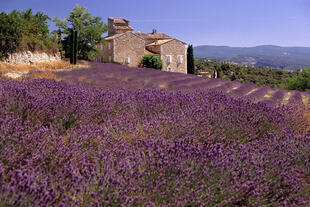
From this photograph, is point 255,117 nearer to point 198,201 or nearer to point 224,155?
point 224,155

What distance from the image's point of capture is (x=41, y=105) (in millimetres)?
2650

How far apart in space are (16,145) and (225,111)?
2.29 meters

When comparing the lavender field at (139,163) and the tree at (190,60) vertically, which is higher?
the tree at (190,60)

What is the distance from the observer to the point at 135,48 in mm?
A: 27359

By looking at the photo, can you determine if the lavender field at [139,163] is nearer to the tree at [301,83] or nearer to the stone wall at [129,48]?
the tree at [301,83]

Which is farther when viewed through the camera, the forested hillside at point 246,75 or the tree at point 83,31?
the forested hillside at point 246,75

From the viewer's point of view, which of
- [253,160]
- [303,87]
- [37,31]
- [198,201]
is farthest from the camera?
[303,87]

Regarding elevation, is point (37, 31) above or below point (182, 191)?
above

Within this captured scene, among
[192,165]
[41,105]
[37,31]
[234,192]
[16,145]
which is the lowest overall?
[234,192]

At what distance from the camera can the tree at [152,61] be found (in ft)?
87.2

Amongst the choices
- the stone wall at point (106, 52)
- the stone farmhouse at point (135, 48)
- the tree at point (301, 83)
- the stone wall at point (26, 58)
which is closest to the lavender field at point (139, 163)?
the stone wall at point (26, 58)

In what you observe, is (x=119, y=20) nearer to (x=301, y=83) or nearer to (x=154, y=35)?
(x=154, y=35)

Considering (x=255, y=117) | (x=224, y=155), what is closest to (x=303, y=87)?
(x=255, y=117)

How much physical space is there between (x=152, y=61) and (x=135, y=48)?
2.36 metres
